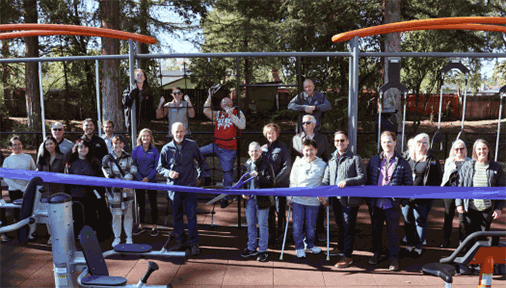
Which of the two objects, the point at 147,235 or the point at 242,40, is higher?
the point at 242,40

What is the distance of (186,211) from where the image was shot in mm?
5211

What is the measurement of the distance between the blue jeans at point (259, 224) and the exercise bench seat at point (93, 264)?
7.11 feet

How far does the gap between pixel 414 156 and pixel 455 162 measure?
546 millimetres

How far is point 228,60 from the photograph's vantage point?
14953 millimetres

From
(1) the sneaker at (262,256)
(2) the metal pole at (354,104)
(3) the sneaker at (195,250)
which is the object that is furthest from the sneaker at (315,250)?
(3) the sneaker at (195,250)

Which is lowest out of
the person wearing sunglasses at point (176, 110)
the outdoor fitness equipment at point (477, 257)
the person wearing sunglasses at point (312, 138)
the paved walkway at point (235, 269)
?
the paved walkway at point (235, 269)

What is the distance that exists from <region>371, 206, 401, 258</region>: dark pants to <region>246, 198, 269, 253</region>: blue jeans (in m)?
1.35

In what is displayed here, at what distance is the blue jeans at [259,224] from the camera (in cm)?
508

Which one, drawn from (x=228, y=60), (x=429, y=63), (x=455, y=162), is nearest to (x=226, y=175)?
(x=455, y=162)

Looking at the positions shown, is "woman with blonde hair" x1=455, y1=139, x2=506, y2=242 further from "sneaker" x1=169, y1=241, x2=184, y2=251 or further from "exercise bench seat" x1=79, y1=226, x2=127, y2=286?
"exercise bench seat" x1=79, y1=226, x2=127, y2=286

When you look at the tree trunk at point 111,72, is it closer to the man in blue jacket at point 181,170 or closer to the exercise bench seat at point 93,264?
the man in blue jacket at point 181,170

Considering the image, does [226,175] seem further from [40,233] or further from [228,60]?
[228,60]

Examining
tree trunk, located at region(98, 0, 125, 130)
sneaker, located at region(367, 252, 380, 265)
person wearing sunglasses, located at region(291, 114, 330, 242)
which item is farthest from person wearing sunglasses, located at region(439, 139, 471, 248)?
tree trunk, located at region(98, 0, 125, 130)

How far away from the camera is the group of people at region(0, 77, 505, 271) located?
474 cm
